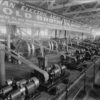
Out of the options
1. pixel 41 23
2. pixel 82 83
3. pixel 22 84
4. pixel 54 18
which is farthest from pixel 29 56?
pixel 22 84

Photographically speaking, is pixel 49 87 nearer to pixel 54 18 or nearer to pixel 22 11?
pixel 22 11

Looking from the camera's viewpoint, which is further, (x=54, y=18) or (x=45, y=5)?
(x=45, y=5)

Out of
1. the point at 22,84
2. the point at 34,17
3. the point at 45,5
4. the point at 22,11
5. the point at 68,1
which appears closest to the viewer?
the point at 22,84

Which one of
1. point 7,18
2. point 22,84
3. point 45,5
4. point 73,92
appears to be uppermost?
point 45,5

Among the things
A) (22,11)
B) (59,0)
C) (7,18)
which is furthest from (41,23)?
(59,0)

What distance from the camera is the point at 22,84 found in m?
1.35

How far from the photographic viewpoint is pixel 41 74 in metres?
1.59

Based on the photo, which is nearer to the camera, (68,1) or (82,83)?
(82,83)

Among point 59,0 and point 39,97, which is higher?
point 59,0

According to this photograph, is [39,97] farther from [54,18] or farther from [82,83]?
[54,18]

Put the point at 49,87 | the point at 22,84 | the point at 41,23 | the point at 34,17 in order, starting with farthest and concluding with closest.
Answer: the point at 41,23
the point at 34,17
the point at 49,87
the point at 22,84

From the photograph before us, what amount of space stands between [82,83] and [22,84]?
119 centimetres

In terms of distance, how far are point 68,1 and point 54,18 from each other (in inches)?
43.1

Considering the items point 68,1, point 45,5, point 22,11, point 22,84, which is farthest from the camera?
point 45,5
